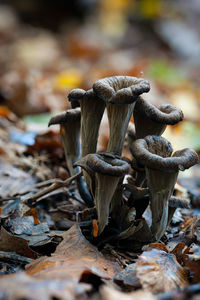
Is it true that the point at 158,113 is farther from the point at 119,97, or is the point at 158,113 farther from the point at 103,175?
the point at 103,175

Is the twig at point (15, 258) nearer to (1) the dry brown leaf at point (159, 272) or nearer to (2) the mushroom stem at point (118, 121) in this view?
(1) the dry brown leaf at point (159, 272)

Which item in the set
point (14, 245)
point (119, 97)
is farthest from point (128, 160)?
point (14, 245)

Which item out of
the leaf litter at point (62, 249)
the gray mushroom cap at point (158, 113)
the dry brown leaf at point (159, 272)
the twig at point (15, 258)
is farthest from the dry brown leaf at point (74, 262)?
the gray mushroom cap at point (158, 113)

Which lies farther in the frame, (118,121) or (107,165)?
(118,121)

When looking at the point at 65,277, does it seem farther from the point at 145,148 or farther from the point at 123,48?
the point at 123,48

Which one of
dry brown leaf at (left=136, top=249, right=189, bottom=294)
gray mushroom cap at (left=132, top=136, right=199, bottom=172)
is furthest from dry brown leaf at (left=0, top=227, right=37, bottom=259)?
gray mushroom cap at (left=132, top=136, right=199, bottom=172)

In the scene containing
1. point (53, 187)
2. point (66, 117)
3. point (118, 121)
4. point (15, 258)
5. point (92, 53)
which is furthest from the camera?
point (92, 53)

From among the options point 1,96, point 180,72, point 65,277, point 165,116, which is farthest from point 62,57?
point 65,277
